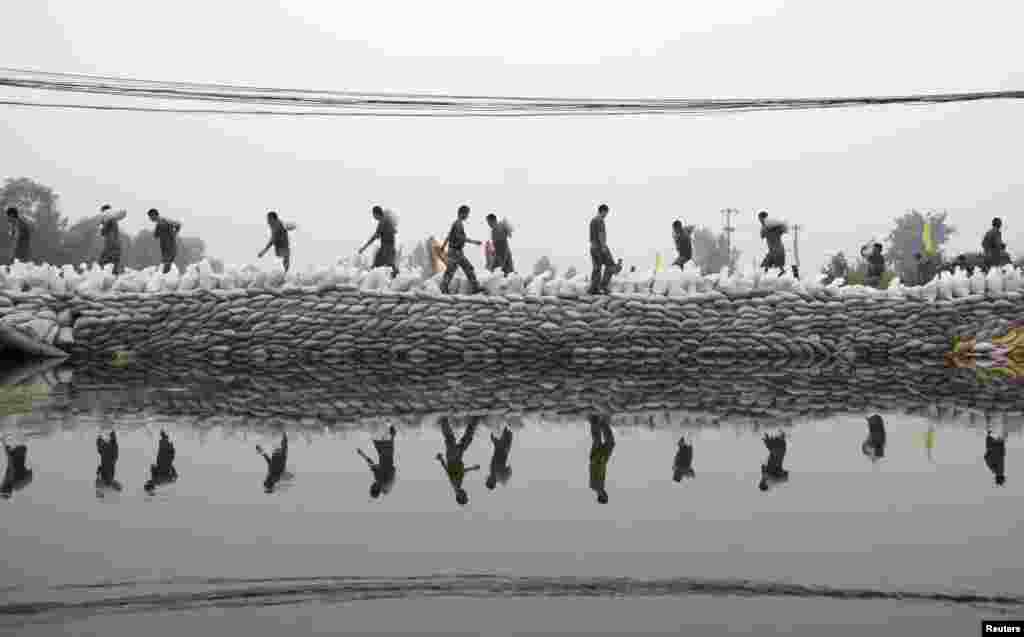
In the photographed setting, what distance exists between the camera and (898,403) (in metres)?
8.58

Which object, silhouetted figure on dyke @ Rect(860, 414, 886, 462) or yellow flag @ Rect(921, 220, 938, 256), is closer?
silhouetted figure on dyke @ Rect(860, 414, 886, 462)

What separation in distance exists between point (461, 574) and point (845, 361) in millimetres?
11281

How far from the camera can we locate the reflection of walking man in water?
16.9ft

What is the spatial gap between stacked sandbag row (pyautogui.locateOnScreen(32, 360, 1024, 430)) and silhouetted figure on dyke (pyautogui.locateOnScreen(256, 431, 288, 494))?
1.08m

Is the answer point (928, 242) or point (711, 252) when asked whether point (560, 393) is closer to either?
point (928, 242)

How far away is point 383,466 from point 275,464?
0.70 m

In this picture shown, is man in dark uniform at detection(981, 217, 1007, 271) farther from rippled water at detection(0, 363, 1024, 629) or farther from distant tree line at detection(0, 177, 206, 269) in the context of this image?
distant tree line at detection(0, 177, 206, 269)

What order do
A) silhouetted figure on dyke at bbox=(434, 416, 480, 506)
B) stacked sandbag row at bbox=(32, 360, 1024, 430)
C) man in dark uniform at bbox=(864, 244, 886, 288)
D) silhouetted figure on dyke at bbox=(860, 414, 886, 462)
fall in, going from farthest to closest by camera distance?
man in dark uniform at bbox=(864, 244, 886, 288), stacked sandbag row at bbox=(32, 360, 1024, 430), silhouetted figure on dyke at bbox=(860, 414, 886, 462), silhouetted figure on dyke at bbox=(434, 416, 480, 506)

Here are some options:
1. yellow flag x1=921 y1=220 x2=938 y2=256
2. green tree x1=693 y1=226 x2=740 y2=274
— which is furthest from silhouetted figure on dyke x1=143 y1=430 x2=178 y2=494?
green tree x1=693 y1=226 x2=740 y2=274

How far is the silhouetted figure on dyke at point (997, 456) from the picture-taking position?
533cm

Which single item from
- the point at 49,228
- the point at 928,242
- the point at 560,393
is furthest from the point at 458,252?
the point at 49,228

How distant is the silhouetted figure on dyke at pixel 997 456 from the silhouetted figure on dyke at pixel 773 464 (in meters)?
1.17

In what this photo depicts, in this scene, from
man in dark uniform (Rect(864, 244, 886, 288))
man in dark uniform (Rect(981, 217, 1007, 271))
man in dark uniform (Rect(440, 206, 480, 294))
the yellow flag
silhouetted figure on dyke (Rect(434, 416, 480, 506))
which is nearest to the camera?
silhouetted figure on dyke (Rect(434, 416, 480, 506))

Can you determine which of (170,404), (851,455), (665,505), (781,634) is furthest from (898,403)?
(170,404)
